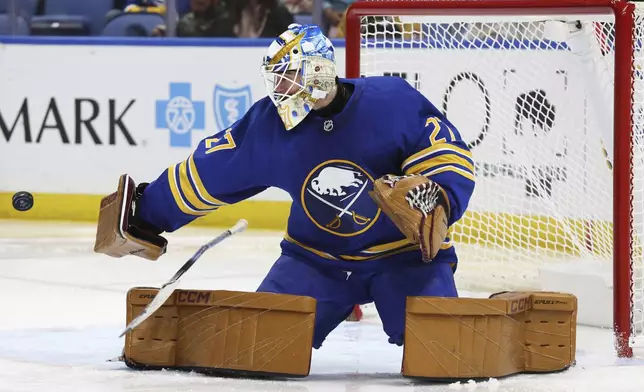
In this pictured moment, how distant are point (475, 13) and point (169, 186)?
1.06 m

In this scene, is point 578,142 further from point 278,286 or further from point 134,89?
point 134,89

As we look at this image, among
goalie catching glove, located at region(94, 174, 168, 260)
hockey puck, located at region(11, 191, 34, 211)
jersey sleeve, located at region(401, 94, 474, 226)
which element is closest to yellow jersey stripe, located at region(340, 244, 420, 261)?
jersey sleeve, located at region(401, 94, 474, 226)

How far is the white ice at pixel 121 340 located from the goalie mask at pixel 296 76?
625 mm

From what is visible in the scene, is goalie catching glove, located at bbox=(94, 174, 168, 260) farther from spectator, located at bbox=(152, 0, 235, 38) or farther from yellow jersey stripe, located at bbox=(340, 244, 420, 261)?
spectator, located at bbox=(152, 0, 235, 38)

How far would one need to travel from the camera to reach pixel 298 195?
2.85 metres

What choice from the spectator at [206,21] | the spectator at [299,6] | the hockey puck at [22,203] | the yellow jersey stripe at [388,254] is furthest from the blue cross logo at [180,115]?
the yellow jersey stripe at [388,254]

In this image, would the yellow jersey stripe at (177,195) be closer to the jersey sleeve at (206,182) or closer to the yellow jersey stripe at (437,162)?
the jersey sleeve at (206,182)

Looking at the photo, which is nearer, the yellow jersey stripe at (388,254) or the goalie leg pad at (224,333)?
the goalie leg pad at (224,333)

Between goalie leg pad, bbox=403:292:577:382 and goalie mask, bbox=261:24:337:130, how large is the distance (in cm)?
51

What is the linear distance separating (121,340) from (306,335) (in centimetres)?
84

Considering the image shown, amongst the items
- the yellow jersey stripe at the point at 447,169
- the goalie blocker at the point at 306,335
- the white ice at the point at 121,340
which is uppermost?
the yellow jersey stripe at the point at 447,169

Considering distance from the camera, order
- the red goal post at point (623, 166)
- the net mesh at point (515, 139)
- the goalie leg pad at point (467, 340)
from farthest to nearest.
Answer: the net mesh at point (515, 139), the red goal post at point (623, 166), the goalie leg pad at point (467, 340)

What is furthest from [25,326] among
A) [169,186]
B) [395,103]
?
[395,103]

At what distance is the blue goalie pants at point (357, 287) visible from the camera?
286 centimetres
